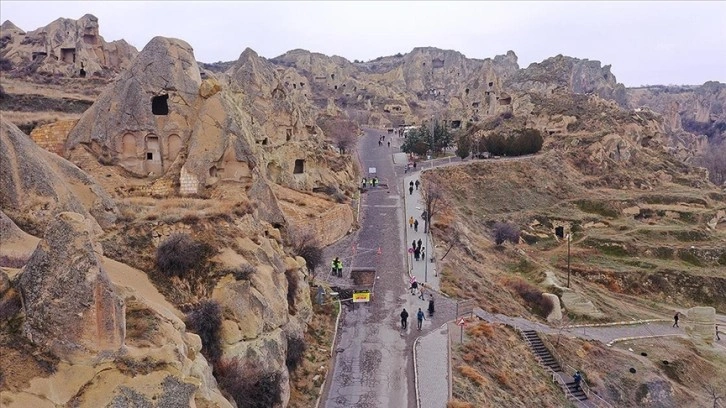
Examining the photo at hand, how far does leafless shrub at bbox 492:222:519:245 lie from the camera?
41.9 meters

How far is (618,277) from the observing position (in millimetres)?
40531

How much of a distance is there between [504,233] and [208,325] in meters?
31.0

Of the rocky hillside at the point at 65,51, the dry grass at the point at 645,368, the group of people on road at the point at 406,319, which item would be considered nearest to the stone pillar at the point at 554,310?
the dry grass at the point at 645,368

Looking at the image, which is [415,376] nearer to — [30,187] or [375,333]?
[375,333]

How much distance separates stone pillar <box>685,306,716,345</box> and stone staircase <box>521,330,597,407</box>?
11461mm

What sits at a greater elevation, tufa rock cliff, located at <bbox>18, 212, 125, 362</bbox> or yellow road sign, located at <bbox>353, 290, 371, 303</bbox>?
tufa rock cliff, located at <bbox>18, 212, 125, 362</bbox>

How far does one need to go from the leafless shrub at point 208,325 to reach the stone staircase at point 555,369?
13.6m

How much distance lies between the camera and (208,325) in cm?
1442

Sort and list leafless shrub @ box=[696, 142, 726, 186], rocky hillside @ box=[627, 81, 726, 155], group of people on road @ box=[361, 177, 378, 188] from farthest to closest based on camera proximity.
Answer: rocky hillside @ box=[627, 81, 726, 155] → leafless shrub @ box=[696, 142, 726, 186] → group of people on road @ box=[361, 177, 378, 188]

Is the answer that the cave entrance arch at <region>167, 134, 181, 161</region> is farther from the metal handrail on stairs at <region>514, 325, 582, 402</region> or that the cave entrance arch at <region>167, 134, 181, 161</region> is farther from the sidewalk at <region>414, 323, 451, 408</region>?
the metal handrail on stairs at <region>514, 325, 582, 402</region>

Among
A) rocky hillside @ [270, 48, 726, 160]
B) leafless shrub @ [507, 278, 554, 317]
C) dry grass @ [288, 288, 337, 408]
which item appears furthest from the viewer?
rocky hillside @ [270, 48, 726, 160]

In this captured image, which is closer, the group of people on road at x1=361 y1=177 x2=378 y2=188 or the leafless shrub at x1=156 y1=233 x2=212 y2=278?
the leafless shrub at x1=156 y1=233 x2=212 y2=278

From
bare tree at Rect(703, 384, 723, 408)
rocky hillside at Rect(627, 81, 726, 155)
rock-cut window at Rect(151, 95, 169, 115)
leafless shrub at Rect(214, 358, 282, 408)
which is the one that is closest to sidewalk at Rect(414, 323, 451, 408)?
leafless shrub at Rect(214, 358, 282, 408)

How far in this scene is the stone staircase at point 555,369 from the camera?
878 inches
